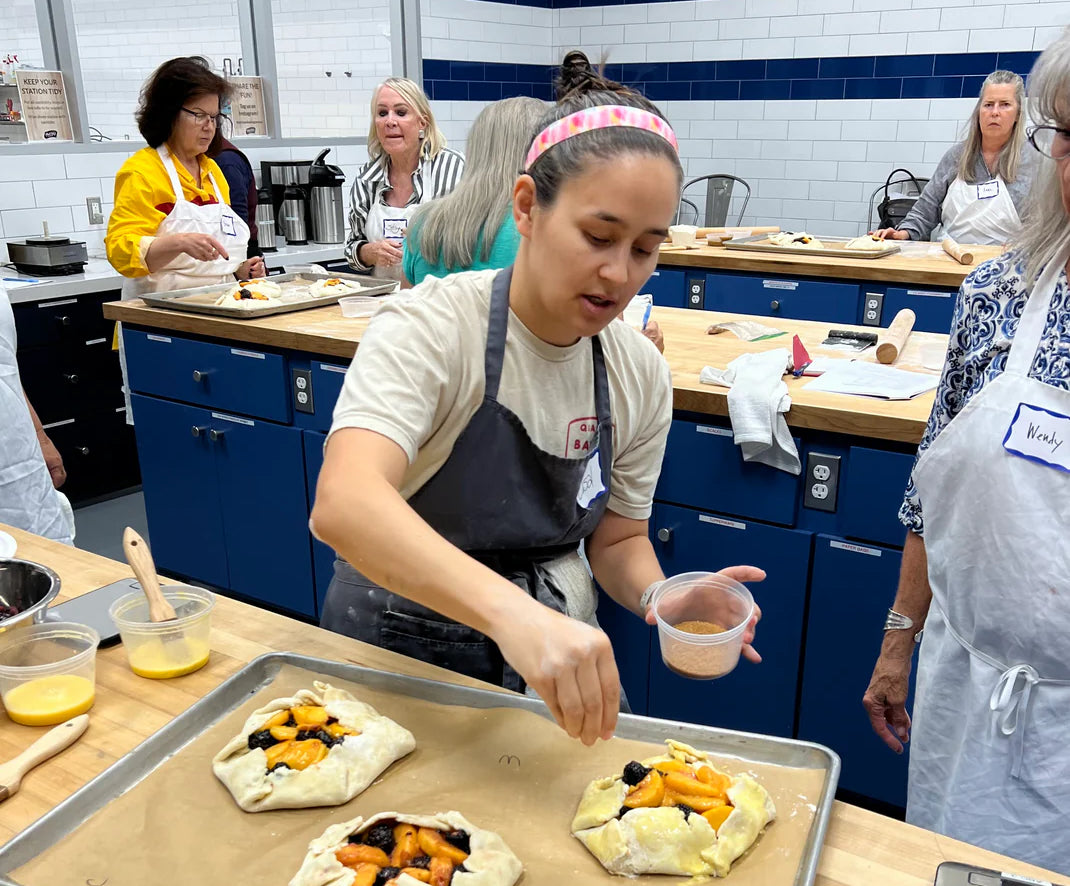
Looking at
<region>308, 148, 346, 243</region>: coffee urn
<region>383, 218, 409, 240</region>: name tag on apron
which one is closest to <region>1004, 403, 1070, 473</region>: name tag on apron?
<region>383, 218, 409, 240</region>: name tag on apron

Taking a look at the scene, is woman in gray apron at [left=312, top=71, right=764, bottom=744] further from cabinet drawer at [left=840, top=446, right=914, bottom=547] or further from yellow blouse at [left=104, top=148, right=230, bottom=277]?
yellow blouse at [left=104, top=148, right=230, bottom=277]

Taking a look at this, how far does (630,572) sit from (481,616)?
Result: 1.80ft

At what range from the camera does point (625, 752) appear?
118 cm

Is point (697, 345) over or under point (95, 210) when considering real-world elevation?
under

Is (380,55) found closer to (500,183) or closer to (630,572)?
(500,183)

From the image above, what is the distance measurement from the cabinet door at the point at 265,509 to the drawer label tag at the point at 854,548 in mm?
1758

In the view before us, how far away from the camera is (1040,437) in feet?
4.25

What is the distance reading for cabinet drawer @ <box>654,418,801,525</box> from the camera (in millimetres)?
2408

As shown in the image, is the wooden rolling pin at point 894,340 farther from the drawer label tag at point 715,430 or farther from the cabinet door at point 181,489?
the cabinet door at point 181,489

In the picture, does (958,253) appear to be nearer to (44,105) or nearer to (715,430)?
(715,430)

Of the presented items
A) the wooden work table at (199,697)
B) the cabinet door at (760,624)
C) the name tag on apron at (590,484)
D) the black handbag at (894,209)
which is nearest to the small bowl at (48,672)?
the wooden work table at (199,697)

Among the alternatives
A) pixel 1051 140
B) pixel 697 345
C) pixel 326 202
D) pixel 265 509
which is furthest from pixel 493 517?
pixel 326 202

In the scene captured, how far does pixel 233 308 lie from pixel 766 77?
5.12 metres

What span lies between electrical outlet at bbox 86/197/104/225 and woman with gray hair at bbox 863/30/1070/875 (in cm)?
471
